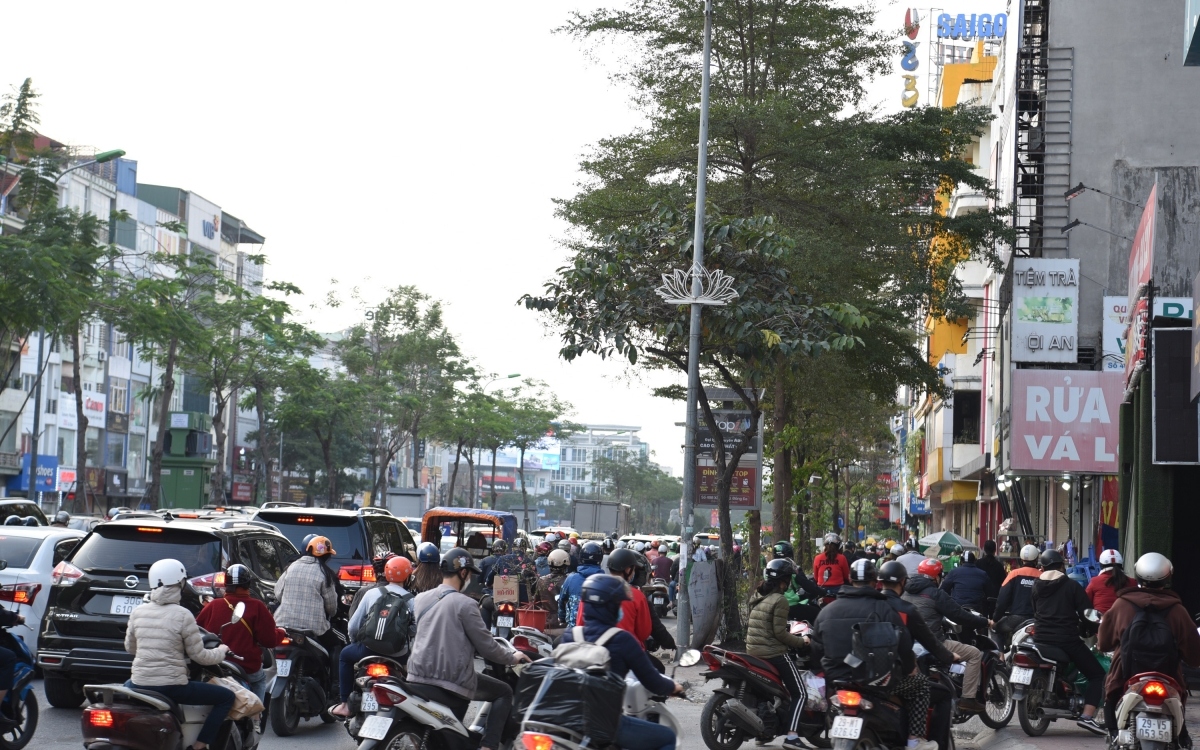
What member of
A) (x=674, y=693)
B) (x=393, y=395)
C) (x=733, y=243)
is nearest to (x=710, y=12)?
(x=733, y=243)

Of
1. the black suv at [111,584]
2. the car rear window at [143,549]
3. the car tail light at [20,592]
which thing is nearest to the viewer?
the black suv at [111,584]

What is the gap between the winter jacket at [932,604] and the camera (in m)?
13.0

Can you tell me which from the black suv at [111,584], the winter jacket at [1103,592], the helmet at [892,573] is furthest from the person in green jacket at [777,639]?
the black suv at [111,584]

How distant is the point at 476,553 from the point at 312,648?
8597mm

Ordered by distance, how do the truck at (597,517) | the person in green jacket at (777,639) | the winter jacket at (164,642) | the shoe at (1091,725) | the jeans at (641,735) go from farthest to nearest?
the truck at (597,517) → the shoe at (1091,725) → the person in green jacket at (777,639) → the winter jacket at (164,642) → the jeans at (641,735)

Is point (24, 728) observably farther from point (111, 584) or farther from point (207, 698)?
point (207, 698)

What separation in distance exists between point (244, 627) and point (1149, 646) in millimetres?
6213

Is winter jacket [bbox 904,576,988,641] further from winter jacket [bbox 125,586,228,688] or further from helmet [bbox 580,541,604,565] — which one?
winter jacket [bbox 125,586,228,688]

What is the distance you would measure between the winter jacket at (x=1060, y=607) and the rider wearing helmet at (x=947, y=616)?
631mm

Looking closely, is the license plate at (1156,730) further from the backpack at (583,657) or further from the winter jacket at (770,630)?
the backpack at (583,657)

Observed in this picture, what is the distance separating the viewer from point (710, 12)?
21297 mm

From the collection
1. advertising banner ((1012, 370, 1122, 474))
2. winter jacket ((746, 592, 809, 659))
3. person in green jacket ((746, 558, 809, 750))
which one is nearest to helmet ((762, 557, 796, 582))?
person in green jacket ((746, 558, 809, 750))

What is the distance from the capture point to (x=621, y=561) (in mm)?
9281

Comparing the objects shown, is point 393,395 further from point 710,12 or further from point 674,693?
point 674,693
